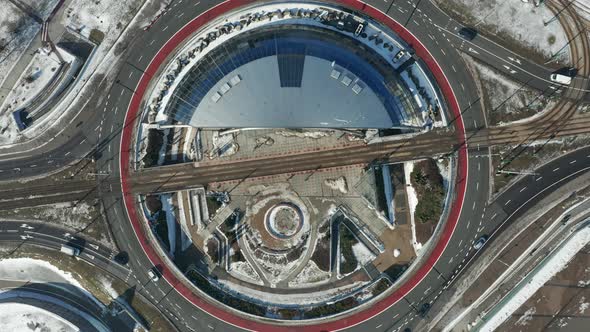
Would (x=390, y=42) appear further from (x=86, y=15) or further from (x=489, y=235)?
(x=86, y=15)

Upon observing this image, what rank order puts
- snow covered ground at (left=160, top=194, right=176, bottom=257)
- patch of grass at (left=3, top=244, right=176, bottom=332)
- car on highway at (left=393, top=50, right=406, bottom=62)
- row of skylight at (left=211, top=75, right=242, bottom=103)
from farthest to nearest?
1. snow covered ground at (left=160, top=194, right=176, bottom=257)
2. patch of grass at (left=3, top=244, right=176, bottom=332)
3. car on highway at (left=393, top=50, right=406, bottom=62)
4. row of skylight at (left=211, top=75, right=242, bottom=103)

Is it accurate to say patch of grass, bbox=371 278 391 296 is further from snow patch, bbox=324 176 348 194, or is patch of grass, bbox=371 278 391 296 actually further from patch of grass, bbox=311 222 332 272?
snow patch, bbox=324 176 348 194

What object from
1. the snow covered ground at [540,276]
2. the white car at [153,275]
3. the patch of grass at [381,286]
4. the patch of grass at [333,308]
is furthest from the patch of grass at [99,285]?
the snow covered ground at [540,276]

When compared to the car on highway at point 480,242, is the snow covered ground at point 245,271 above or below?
above

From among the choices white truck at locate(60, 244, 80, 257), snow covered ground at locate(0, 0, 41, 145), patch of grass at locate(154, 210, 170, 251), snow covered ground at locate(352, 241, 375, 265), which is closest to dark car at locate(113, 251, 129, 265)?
white truck at locate(60, 244, 80, 257)

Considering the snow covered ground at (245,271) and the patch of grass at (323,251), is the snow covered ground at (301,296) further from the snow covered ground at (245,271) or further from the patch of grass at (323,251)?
the patch of grass at (323,251)

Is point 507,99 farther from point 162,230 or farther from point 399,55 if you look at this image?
point 162,230
